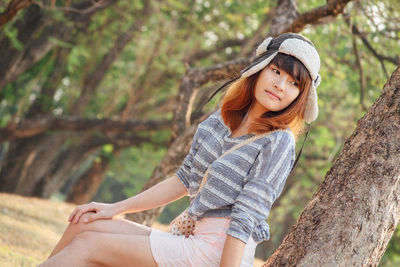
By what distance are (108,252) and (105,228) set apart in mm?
210

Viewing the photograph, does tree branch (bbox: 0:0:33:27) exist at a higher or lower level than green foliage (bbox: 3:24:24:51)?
higher

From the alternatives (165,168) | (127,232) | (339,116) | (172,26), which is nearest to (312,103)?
(127,232)

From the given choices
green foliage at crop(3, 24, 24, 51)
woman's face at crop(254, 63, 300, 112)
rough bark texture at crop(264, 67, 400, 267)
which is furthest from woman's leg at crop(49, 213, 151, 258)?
green foliage at crop(3, 24, 24, 51)

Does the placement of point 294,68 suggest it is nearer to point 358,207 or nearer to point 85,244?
point 358,207

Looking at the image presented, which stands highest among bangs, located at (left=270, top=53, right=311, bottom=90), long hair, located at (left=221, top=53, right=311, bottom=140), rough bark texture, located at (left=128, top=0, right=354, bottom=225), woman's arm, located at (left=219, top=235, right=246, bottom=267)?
bangs, located at (left=270, top=53, right=311, bottom=90)

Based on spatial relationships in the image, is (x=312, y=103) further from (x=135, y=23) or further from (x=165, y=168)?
(x=135, y=23)

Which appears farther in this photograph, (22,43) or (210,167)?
(22,43)

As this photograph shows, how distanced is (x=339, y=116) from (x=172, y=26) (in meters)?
5.10

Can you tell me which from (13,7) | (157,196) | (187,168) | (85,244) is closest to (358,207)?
(187,168)

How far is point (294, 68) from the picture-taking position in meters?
2.59

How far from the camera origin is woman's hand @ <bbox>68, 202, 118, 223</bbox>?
2648 millimetres

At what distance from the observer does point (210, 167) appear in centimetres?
261

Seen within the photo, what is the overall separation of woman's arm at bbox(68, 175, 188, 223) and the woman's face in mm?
717

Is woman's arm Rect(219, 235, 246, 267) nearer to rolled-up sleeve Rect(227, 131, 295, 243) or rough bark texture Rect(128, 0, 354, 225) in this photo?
rolled-up sleeve Rect(227, 131, 295, 243)
